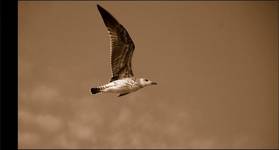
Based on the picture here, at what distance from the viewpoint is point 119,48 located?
412 centimetres

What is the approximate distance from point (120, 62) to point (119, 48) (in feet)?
0.59

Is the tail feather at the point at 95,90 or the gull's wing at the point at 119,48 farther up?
the gull's wing at the point at 119,48

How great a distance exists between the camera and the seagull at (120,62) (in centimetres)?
393
